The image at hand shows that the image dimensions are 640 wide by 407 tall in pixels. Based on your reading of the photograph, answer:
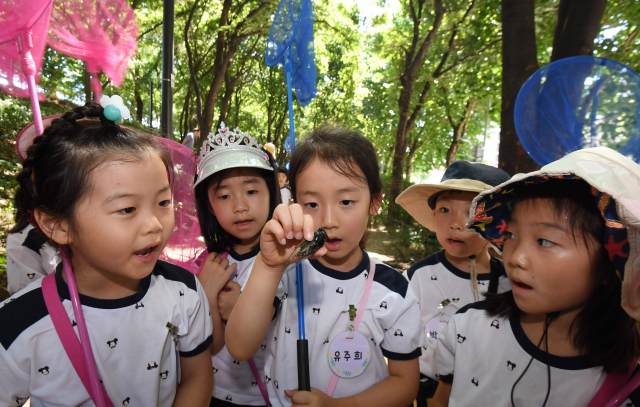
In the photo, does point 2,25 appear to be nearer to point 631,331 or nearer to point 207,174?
point 207,174

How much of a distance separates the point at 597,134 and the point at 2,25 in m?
3.42

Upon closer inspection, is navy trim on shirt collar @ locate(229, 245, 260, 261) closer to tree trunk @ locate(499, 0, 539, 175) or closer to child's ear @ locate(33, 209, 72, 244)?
child's ear @ locate(33, 209, 72, 244)

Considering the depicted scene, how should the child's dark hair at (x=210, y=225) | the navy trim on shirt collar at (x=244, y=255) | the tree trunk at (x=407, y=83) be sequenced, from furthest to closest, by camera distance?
the tree trunk at (x=407, y=83) < the child's dark hair at (x=210, y=225) < the navy trim on shirt collar at (x=244, y=255)

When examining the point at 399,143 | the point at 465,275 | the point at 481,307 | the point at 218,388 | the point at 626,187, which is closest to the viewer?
the point at 626,187

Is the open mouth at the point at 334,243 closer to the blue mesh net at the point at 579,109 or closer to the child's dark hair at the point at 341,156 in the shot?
the child's dark hair at the point at 341,156

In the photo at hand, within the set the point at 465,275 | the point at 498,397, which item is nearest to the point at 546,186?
the point at 498,397

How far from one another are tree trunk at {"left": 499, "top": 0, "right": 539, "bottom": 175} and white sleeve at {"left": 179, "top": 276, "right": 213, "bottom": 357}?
3225 millimetres

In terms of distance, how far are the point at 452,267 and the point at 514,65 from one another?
2.54 m

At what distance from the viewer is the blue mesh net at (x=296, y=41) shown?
84.0 inches

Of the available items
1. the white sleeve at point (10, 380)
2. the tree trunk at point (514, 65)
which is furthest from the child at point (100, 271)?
the tree trunk at point (514, 65)

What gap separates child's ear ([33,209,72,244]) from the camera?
1347mm

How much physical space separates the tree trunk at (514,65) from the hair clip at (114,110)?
3434 millimetres

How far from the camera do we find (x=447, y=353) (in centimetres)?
171

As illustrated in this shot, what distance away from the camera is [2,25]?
2.00 meters
